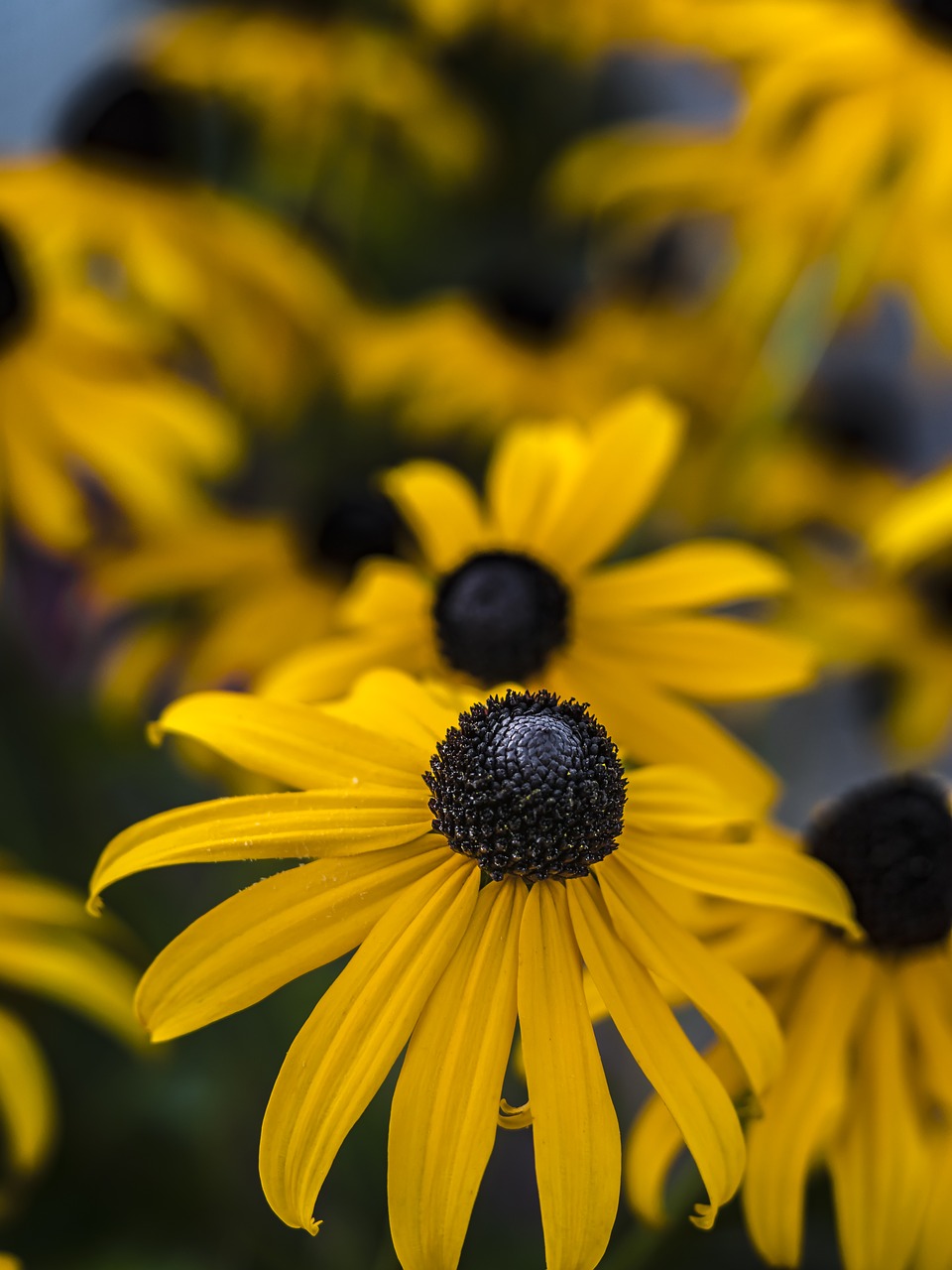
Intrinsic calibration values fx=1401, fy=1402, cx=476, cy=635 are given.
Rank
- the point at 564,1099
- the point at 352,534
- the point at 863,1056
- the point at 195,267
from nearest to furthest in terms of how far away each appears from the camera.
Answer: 1. the point at 564,1099
2. the point at 863,1056
3. the point at 352,534
4. the point at 195,267

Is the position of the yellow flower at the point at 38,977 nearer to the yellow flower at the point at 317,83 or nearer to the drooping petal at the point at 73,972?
the drooping petal at the point at 73,972

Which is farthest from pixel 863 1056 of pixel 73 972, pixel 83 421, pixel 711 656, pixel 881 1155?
pixel 83 421

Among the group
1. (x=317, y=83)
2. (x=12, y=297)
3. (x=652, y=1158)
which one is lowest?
(x=652, y=1158)

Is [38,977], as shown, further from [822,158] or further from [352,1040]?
[822,158]

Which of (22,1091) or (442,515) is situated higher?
(442,515)

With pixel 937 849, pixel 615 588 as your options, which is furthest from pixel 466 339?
pixel 937 849

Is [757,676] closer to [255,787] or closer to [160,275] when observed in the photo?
[255,787]

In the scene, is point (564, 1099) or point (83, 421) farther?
point (83, 421)

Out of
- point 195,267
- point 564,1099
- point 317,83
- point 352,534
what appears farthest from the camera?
point 317,83
